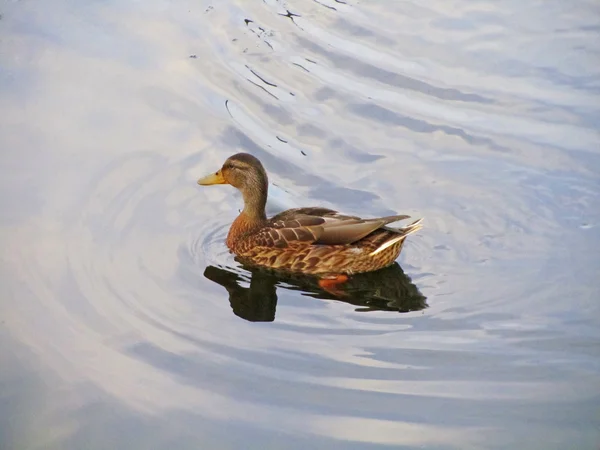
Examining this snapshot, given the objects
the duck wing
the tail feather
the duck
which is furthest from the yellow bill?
the tail feather

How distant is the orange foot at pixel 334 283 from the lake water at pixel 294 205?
0.11 metres

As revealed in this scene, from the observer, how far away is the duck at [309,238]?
786 cm

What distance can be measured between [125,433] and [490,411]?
220 centimetres

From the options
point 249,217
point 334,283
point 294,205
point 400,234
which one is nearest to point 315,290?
point 334,283

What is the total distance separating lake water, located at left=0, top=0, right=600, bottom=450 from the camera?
19.9 ft

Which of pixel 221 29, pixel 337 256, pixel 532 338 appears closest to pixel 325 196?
pixel 337 256

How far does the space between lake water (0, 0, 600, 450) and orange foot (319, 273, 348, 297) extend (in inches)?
4.4

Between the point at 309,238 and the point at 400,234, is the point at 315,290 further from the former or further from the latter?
the point at 400,234

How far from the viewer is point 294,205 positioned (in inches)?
343

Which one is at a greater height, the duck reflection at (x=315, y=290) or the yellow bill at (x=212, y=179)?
the yellow bill at (x=212, y=179)

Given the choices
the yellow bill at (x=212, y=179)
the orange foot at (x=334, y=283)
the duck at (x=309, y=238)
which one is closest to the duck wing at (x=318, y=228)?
the duck at (x=309, y=238)

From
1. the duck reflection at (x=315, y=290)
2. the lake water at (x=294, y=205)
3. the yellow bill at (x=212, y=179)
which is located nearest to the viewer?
the lake water at (x=294, y=205)

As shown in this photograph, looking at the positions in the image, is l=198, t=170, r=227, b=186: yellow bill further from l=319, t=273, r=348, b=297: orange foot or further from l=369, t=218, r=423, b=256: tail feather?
l=369, t=218, r=423, b=256: tail feather

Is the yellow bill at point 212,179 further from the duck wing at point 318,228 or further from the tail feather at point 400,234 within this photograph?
the tail feather at point 400,234
